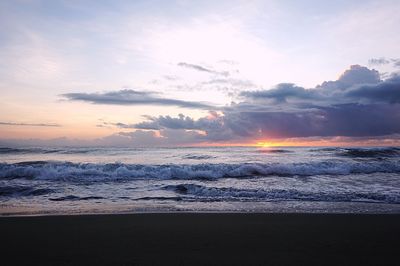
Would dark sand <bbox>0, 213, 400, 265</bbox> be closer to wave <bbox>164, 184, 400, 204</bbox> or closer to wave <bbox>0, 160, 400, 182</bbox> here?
→ wave <bbox>164, 184, 400, 204</bbox>

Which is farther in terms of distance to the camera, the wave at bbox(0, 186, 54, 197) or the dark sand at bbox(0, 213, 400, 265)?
the wave at bbox(0, 186, 54, 197)

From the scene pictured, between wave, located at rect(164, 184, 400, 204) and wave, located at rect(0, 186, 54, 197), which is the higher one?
wave, located at rect(0, 186, 54, 197)

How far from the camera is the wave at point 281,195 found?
32.8 ft

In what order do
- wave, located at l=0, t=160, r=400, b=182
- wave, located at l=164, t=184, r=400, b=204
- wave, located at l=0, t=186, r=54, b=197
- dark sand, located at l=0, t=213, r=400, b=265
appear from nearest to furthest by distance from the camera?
1. dark sand, located at l=0, t=213, r=400, b=265
2. wave, located at l=164, t=184, r=400, b=204
3. wave, located at l=0, t=186, r=54, b=197
4. wave, located at l=0, t=160, r=400, b=182

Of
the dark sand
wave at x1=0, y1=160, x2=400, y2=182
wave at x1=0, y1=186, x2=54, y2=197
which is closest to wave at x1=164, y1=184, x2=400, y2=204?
the dark sand

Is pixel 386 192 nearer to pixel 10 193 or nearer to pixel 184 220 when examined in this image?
pixel 184 220

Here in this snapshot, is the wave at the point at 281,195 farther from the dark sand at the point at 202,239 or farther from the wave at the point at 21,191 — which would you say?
the wave at the point at 21,191

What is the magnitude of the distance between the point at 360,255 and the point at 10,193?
38.2ft

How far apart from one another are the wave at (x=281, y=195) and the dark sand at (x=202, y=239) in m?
2.70

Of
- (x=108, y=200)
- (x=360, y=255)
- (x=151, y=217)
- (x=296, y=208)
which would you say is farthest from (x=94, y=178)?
(x=360, y=255)

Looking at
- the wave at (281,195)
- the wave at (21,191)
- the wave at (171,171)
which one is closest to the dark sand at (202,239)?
the wave at (281,195)

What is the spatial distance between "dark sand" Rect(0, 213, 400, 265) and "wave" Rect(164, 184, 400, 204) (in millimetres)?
2701

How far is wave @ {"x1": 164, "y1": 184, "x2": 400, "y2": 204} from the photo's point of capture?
393 inches

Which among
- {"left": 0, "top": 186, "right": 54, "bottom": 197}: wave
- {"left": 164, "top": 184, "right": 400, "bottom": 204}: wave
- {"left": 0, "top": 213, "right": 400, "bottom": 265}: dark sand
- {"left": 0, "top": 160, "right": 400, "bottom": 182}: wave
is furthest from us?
{"left": 0, "top": 160, "right": 400, "bottom": 182}: wave
